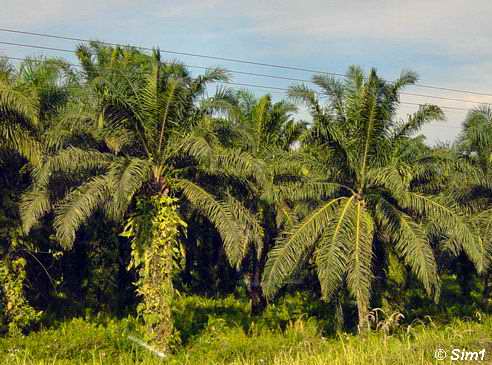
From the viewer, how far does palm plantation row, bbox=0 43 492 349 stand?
1670 cm

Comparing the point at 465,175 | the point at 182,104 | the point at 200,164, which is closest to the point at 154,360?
the point at 200,164

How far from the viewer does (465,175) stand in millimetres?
19797

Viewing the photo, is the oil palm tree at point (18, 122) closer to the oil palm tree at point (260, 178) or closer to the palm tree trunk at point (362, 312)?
the oil palm tree at point (260, 178)

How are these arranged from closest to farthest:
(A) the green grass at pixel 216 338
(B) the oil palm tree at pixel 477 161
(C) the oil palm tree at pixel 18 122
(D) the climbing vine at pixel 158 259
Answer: (A) the green grass at pixel 216 338 < (C) the oil palm tree at pixel 18 122 < (D) the climbing vine at pixel 158 259 < (B) the oil palm tree at pixel 477 161

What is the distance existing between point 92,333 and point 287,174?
7.71 m

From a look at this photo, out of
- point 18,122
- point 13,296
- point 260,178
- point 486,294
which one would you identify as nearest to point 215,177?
point 260,178

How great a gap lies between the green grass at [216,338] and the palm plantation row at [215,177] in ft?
3.75

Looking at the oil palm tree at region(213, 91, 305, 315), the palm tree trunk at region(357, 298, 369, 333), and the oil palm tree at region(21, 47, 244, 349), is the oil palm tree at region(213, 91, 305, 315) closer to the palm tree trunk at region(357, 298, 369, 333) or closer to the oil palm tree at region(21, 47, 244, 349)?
the oil palm tree at region(21, 47, 244, 349)

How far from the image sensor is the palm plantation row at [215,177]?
1670 centimetres

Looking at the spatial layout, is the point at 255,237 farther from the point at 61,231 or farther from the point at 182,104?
the point at 61,231

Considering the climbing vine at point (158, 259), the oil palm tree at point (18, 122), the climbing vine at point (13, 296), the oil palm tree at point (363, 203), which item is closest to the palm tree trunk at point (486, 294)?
the oil palm tree at point (363, 203)

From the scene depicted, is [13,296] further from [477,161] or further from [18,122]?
[477,161]

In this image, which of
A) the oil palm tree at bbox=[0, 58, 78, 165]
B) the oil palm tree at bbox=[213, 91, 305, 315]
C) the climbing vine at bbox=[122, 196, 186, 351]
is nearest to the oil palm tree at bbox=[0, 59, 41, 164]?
the oil palm tree at bbox=[0, 58, 78, 165]

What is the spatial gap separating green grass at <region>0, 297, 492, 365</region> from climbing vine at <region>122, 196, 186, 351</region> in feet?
2.50
